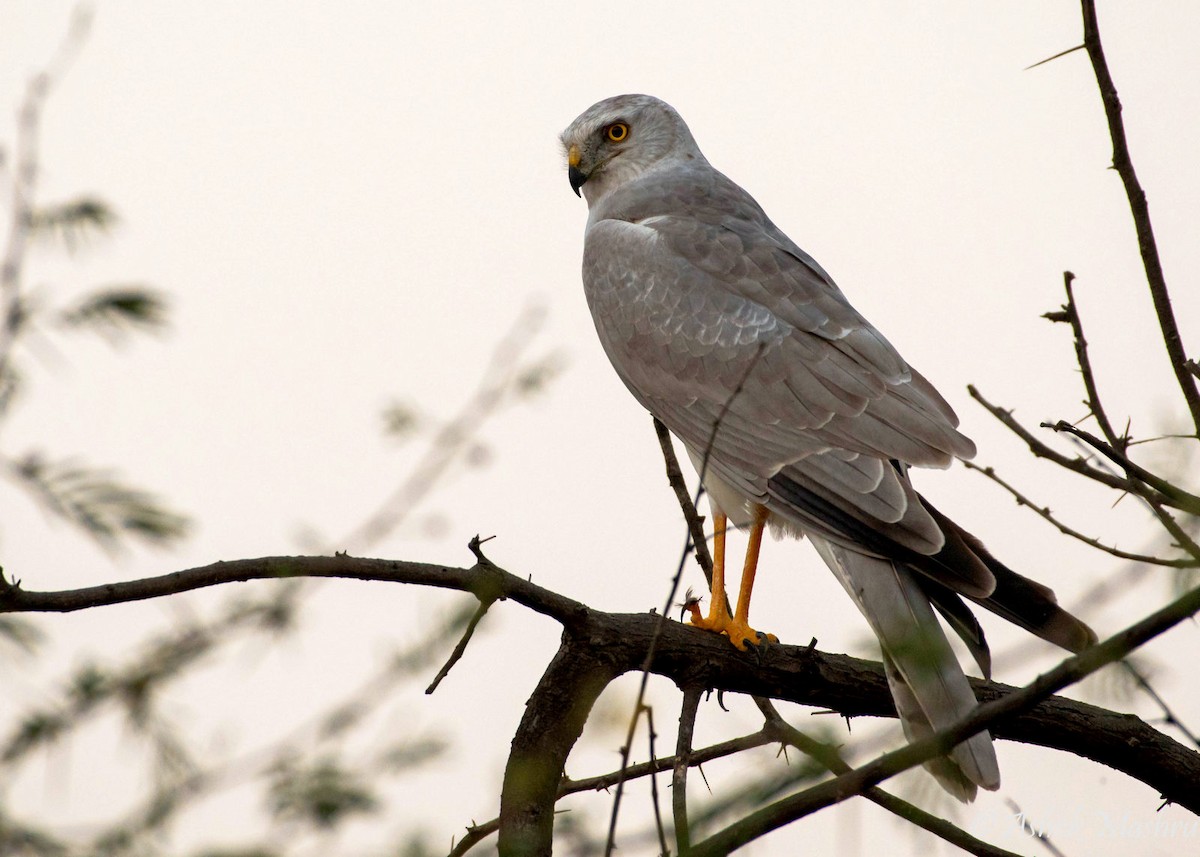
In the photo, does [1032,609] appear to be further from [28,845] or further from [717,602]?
[28,845]

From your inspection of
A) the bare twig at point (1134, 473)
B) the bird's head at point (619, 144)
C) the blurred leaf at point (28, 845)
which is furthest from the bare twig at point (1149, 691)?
the bird's head at point (619, 144)

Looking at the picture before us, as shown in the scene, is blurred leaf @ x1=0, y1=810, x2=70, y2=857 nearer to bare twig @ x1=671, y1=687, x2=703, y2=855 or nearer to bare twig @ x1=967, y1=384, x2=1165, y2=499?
bare twig @ x1=671, y1=687, x2=703, y2=855

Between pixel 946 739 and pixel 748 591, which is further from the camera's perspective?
pixel 748 591

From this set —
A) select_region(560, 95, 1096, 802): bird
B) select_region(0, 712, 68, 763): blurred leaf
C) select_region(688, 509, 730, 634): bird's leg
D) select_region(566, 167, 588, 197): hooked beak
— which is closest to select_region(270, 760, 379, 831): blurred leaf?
select_region(0, 712, 68, 763): blurred leaf

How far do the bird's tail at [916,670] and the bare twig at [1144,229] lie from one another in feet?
3.11

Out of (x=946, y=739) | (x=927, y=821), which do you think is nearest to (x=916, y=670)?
(x=927, y=821)

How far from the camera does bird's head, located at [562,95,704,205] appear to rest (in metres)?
6.78

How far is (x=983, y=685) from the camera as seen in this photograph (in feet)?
13.6

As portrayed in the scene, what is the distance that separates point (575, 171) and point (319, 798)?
4.96 meters

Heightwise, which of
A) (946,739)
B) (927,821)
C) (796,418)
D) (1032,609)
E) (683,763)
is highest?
(796,418)

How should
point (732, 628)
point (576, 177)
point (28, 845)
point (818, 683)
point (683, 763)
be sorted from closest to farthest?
point (28, 845) → point (683, 763) → point (818, 683) → point (732, 628) → point (576, 177)

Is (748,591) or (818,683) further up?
(748,591)

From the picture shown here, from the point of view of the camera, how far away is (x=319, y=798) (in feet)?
7.50

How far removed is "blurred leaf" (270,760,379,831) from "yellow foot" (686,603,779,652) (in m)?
2.06
